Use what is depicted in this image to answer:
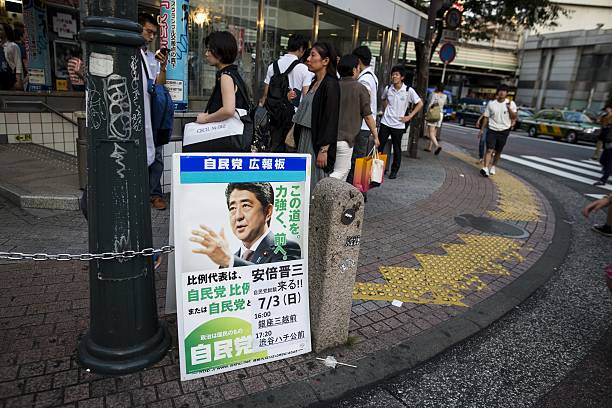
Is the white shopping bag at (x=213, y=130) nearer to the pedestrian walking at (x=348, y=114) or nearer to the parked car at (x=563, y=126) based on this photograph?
the pedestrian walking at (x=348, y=114)

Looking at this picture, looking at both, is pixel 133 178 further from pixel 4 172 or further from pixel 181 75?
pixel 4 172

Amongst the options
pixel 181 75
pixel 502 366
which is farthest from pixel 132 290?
pixel 181 75

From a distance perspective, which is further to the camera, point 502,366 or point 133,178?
point 502,366

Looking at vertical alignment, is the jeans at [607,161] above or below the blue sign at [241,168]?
below

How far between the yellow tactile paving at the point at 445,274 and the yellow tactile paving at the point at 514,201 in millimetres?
1544

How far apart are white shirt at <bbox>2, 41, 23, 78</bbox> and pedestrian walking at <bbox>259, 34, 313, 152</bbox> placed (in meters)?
5.26

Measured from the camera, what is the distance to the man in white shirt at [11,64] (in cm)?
760

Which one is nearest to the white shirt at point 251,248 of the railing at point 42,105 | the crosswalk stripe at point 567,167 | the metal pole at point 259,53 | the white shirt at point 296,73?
the white shirt at point 296,73

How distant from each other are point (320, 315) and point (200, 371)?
2.70 feet

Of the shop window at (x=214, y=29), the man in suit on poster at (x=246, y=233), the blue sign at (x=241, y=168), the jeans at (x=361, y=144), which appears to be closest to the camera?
the blue sign at (x=241, y=168)

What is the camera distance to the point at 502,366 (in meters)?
3.06

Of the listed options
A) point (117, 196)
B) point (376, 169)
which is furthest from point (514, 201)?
point (117, 196)

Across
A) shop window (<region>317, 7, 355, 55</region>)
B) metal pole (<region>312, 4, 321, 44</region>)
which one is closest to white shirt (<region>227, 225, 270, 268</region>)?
shop window (<region>317, 7, 355, 55</region>)

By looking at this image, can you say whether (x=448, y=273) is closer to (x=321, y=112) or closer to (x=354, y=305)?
(x=354, y=305)
